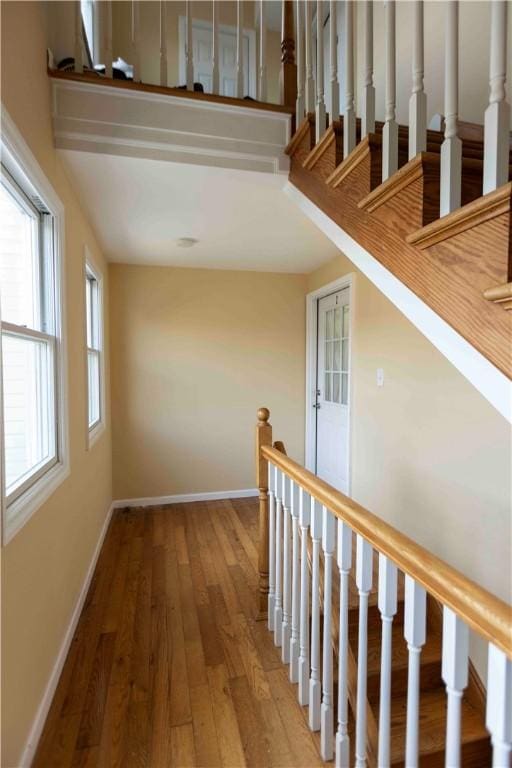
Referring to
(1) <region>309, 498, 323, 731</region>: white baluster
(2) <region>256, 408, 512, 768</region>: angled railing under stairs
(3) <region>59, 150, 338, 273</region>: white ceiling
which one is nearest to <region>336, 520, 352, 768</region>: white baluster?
(2) <region>256, 408, 512, 768</region>: angled railing under stairs

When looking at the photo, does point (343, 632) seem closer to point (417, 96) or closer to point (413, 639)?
point (413, 639)

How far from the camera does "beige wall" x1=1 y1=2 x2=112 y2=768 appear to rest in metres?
1.16

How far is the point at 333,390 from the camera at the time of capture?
3627 millimetres

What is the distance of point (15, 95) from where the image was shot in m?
1.23

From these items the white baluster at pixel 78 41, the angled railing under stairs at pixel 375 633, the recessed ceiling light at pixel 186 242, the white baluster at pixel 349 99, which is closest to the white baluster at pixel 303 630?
the angled railing under stairs at pixel 375 633

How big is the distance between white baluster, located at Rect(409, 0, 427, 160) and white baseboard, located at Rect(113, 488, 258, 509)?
3405 mm

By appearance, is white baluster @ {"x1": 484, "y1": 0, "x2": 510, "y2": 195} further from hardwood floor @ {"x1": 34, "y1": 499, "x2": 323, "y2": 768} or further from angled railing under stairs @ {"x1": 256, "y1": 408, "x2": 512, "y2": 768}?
hardwood floor @ {"x1": 34, "y1": 499, "x2": 323, "y2": 768}

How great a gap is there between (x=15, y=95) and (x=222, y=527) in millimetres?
2989

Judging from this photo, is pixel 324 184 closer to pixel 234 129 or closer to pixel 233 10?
pixel 234 129

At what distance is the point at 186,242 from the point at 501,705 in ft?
10.0

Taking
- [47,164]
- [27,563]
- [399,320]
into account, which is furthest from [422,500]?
[47,164]

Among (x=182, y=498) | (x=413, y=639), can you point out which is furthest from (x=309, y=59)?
(x=182, y=498)

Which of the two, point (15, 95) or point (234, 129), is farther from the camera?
point (234, 129)

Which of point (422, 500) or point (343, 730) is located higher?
point (422, 500)
